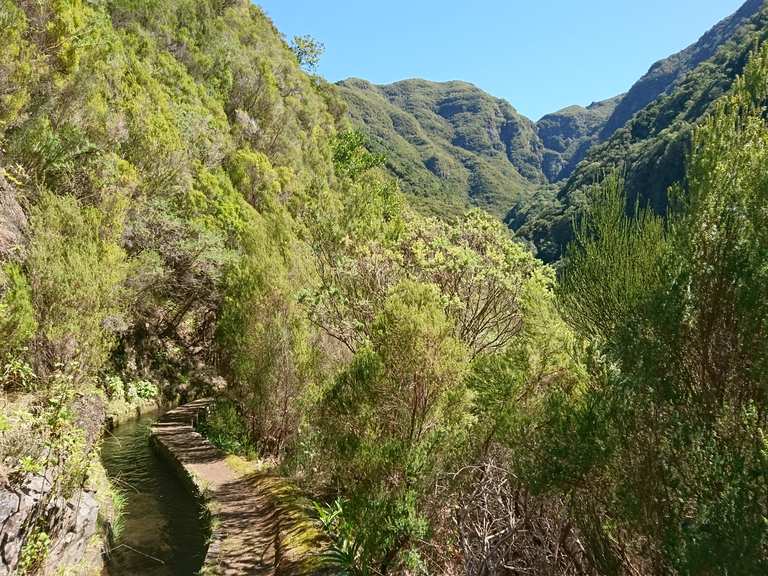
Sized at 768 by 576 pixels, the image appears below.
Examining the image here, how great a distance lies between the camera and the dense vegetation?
476 centimetres

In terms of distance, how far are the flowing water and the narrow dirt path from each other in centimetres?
42

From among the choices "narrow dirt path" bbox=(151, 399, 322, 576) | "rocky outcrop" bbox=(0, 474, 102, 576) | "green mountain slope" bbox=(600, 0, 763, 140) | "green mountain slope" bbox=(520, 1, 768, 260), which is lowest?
"narrow dirt path" bbox=(151, 399, 322, 576)

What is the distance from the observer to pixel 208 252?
21.5 metres

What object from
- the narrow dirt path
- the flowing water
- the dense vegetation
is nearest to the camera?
the dense vegetation

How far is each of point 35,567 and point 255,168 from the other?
28088 mm

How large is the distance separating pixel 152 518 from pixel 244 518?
2.40 metres

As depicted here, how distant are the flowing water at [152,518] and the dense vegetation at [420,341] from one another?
2.13 meters

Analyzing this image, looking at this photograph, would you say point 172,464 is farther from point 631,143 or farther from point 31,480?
point 631,143

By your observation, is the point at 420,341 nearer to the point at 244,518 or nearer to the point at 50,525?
the point at 50,525

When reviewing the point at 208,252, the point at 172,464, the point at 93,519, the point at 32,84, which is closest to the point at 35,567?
the point at 93,519

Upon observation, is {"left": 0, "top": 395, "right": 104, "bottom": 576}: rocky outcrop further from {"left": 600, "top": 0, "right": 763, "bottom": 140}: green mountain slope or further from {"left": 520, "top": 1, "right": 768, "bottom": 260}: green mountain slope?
{"left": 600, "top": 0, "right": 763, "bottom": 140}: green mountain slope

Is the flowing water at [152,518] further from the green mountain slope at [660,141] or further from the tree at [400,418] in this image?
the green mountain slope at [660,141]

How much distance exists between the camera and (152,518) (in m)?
12.1

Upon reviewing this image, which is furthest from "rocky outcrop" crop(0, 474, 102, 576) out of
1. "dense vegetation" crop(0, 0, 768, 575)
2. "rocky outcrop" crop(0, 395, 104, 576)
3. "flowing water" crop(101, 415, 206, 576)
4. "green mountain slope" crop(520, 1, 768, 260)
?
"green mountain slope" crop(520, 1, 768, 260)
